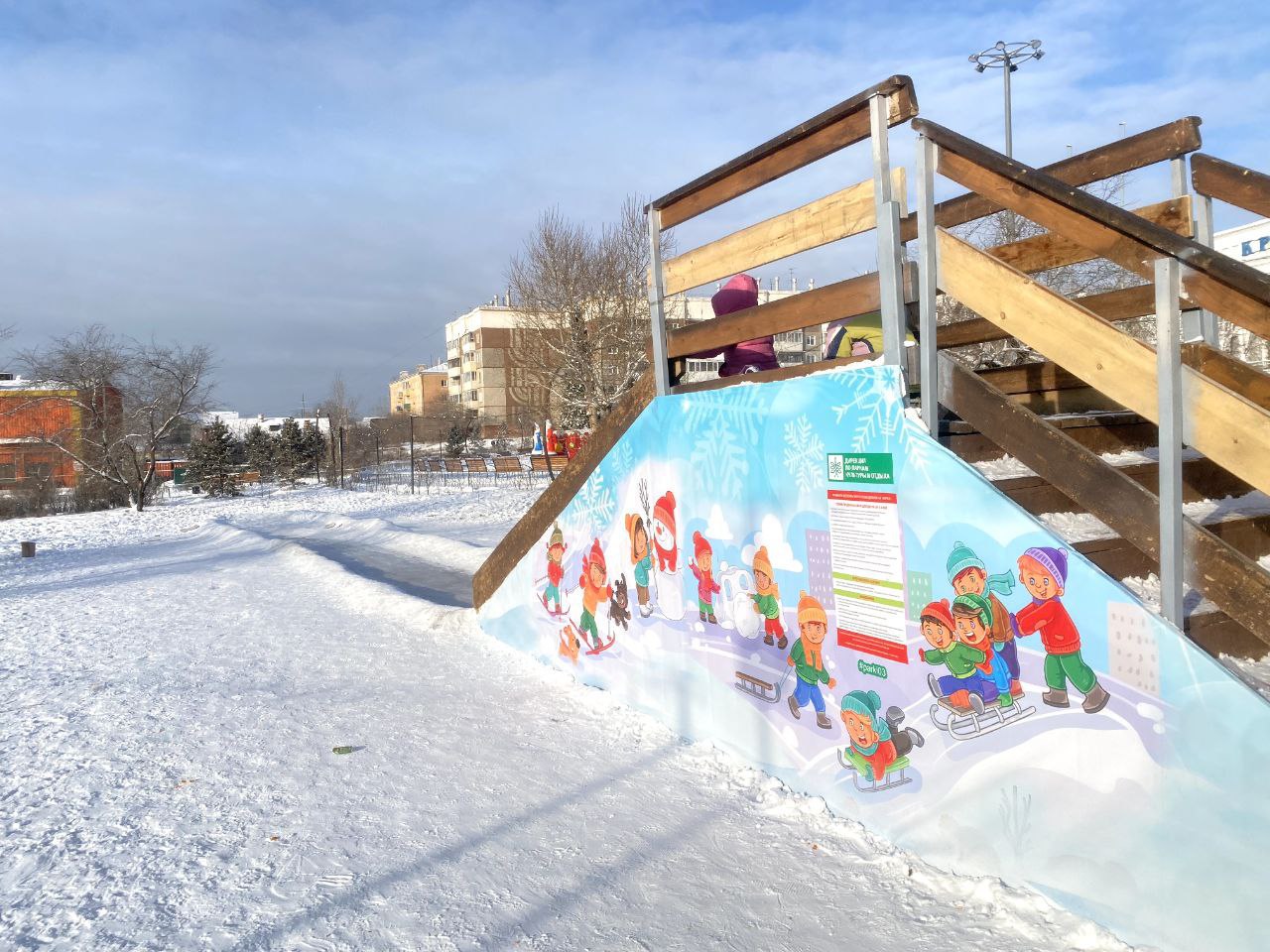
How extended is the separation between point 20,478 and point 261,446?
71.2 ft

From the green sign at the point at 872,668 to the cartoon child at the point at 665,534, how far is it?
1.47 m

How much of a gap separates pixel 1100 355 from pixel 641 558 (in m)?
2.97

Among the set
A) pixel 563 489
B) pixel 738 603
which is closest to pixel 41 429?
pixel 563 489

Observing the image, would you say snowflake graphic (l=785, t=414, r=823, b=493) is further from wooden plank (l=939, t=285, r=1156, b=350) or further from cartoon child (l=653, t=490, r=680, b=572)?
cartoon child (l=653, t=490, r=680, b=572)

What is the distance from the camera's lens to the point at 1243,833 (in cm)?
226

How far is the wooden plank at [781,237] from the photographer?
3447 mm

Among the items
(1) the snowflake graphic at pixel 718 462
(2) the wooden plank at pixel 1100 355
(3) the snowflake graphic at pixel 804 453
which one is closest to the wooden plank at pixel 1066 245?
(2) the wooden plank at pixel 1100 355

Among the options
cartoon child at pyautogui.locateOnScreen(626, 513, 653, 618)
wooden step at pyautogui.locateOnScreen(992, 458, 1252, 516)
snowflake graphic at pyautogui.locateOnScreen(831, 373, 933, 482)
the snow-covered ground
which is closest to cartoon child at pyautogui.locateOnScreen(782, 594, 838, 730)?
the snow-covered ground

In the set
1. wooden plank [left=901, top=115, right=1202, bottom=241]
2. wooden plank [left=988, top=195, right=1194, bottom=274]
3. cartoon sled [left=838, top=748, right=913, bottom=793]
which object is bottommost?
cartoon sled [left=838, top=748, right=913, bottom=793]

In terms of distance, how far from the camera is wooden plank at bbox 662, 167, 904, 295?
3447 millimetres

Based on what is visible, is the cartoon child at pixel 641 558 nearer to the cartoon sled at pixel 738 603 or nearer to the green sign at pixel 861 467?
the cartoon sled at pixel 738 603

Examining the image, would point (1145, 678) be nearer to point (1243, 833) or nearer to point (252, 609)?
point (1243, 833)

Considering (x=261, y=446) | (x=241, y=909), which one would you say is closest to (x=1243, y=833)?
(x=241, y=909)

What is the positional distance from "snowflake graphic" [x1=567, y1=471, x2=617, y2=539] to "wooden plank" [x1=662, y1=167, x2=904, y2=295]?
138cm
